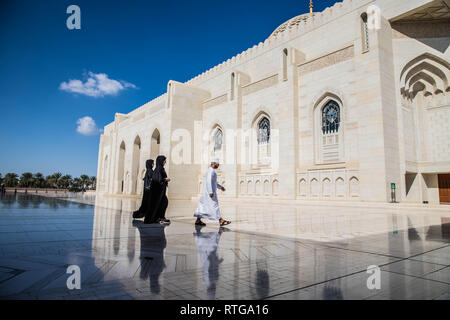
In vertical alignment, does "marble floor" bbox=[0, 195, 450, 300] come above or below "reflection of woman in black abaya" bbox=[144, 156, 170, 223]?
below

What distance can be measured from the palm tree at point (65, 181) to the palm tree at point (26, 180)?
629 cm

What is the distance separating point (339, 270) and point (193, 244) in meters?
1.72

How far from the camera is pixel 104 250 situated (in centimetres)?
287

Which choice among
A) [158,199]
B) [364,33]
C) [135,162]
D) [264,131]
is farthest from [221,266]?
[135,162]

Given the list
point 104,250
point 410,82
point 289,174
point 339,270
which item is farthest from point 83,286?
point 410,82

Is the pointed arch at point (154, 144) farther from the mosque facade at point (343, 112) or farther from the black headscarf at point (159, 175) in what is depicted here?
the black headscarf at point (159, 175)

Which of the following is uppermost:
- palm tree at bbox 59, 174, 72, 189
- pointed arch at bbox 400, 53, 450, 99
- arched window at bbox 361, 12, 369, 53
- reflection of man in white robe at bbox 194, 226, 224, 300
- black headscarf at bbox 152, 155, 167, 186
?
arched window at bbox 361, 12, 369, 53

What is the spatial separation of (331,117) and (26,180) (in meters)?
76.1

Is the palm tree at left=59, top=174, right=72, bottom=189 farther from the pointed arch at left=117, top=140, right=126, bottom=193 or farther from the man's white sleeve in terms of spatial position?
the man's white sleeve

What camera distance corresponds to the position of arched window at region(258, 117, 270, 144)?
54.8ft

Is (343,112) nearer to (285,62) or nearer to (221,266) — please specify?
(285,62)

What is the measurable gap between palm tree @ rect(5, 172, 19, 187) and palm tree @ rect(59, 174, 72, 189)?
9327 mm

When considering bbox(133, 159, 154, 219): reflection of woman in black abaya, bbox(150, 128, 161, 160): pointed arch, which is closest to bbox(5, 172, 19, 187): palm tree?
bbox(150, 128, 161, 160): pointed arch

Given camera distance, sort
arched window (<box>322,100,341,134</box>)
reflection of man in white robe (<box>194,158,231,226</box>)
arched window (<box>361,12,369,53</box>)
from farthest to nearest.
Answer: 1. arched window (<box>322,100,341,134</box>)
2. arched window (<box>361,12,369,53</box>)
3. reflection of man in white robe (<box>194,158,231,226</box>)
